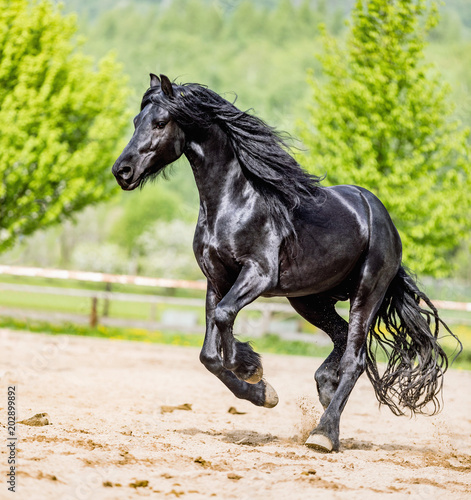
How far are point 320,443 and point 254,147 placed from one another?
2.21 metres

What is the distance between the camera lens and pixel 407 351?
5.80 m

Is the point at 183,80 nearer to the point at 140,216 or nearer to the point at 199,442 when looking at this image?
the point at 140,216

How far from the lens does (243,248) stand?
477 centimetres

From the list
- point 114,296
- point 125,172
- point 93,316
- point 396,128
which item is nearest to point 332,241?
point 125,172

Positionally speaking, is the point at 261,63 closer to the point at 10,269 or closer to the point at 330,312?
the point at 10,269

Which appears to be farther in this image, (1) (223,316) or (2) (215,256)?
(2) (215,256)

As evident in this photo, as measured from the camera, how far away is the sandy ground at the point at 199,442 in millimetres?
3340

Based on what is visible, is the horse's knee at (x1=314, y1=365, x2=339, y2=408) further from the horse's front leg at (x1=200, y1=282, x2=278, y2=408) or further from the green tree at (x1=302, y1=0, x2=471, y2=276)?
the green tree at (x1=302, y1=0, x2=471, y2=276)

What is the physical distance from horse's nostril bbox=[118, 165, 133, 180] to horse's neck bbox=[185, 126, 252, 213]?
0.55 metres

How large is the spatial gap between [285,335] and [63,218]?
638 centimetres

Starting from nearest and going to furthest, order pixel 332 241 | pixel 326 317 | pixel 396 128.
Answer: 1. pixel 332 241
2. pixel 326 317
3. pixel 396 128

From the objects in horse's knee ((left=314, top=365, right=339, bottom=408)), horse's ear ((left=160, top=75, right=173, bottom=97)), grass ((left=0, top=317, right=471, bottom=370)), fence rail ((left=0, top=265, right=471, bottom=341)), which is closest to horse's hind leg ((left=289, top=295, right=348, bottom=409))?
horse's knee ((left=314, top=365, right=339, bottom=408))

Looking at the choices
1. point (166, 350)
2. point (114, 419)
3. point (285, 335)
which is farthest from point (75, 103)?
point (114, 419)

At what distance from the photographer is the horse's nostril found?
4523mm
